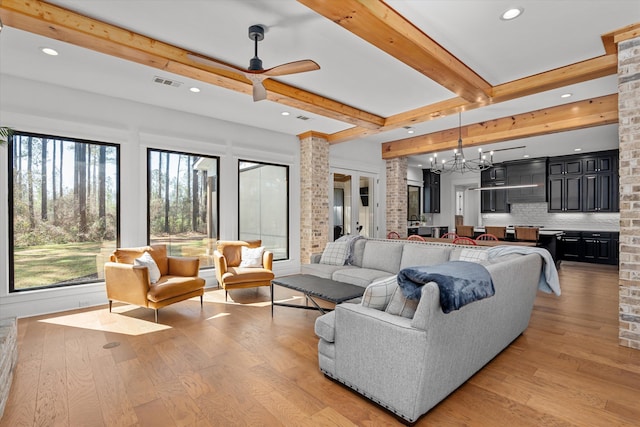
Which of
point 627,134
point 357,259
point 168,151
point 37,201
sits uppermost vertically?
point 168,151

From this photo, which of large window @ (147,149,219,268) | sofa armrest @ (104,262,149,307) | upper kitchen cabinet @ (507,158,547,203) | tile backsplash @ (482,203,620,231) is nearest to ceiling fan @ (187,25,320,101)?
sofa armrest @ (104,262,149,307)

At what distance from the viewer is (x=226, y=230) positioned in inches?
230

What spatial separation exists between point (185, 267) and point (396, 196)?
5.58 metres

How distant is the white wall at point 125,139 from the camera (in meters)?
4.00

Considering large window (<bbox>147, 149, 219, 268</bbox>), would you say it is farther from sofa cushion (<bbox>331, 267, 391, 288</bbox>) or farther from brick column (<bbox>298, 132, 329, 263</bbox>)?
sofa cushion (<bbox>331, 267, 391, 288</bbox>)

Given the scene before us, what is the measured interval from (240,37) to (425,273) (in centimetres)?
280

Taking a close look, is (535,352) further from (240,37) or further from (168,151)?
(168,151)

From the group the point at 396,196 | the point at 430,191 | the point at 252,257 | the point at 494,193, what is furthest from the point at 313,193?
the point at 494,193

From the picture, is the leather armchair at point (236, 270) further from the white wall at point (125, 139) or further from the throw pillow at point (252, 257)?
the white wall at point (125, 139)

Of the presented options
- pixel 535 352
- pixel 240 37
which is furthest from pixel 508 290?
pixel 240 37

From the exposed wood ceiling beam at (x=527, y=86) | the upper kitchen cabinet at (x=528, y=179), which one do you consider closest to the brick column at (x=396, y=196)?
the exposed wood ceiling beam at (x=527, y=86)

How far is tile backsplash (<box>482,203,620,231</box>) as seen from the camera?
25.9 feet

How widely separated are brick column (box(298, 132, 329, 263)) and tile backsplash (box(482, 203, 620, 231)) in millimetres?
5860

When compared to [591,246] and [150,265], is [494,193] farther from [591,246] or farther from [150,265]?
[150,265]
